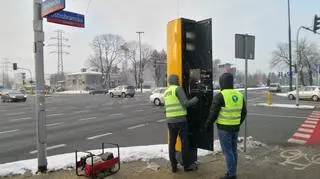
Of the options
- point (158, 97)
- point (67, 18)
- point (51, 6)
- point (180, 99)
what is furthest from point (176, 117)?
point (158, 97)

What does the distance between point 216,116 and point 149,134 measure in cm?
688

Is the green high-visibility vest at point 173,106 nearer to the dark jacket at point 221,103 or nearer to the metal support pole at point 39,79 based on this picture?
the dark jacket at point 221,103

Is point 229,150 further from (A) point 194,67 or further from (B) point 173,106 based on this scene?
(A) point 194,67

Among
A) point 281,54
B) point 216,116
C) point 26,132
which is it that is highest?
point 281,54

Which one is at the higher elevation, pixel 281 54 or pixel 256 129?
pixel 281 54

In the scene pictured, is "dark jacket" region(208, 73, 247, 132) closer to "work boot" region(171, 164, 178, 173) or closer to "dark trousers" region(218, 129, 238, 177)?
"dark trousers" region(218, 129, 238, 177)

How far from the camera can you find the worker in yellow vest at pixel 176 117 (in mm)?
6301

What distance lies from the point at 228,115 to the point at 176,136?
44.9 inches

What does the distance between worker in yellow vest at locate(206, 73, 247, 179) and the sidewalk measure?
52cm

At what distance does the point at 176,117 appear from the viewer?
249 inches

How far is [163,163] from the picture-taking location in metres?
7.10

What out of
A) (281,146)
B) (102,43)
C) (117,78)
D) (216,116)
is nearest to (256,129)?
(281,146)

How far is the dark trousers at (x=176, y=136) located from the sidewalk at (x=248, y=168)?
26cm

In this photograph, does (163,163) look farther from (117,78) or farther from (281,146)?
(117,78)
